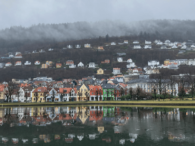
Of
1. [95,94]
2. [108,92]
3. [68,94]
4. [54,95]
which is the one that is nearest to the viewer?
[54,95]

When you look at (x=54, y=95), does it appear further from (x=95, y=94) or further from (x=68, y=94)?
(x=95, y=94)

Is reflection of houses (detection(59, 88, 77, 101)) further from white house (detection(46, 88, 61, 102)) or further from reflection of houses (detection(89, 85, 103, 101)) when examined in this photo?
reflection of houses (detection(89, 85, 103, 101))

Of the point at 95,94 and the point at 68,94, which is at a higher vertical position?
the point at 68,94

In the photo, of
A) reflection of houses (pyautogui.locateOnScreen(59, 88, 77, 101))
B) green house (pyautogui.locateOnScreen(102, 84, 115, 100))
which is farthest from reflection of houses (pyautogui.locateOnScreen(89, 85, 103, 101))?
reflection of houses (pyautogui.locateOnScreen(59, 88, 77, 101))

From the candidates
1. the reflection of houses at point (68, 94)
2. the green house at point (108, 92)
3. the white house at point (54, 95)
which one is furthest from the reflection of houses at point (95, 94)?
the white house at point (54, 95)

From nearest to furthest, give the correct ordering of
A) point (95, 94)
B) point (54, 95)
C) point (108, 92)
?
point (54, 95) < point (108, 92) < point (95, 94)

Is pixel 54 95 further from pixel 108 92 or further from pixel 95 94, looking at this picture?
pixel 108 92

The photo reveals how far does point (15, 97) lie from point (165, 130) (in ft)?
244

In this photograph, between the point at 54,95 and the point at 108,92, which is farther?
the point at 108,92

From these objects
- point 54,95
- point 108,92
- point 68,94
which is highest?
point 108,92

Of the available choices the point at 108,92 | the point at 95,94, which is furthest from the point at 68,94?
the point at 108,92

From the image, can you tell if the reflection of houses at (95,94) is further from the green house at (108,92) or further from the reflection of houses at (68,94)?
the reflection of houses at (68,94)

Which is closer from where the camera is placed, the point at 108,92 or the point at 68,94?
the point at 108,92

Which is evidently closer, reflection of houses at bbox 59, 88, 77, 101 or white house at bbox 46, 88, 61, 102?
white house at bbox 46, 88, 61, 102
